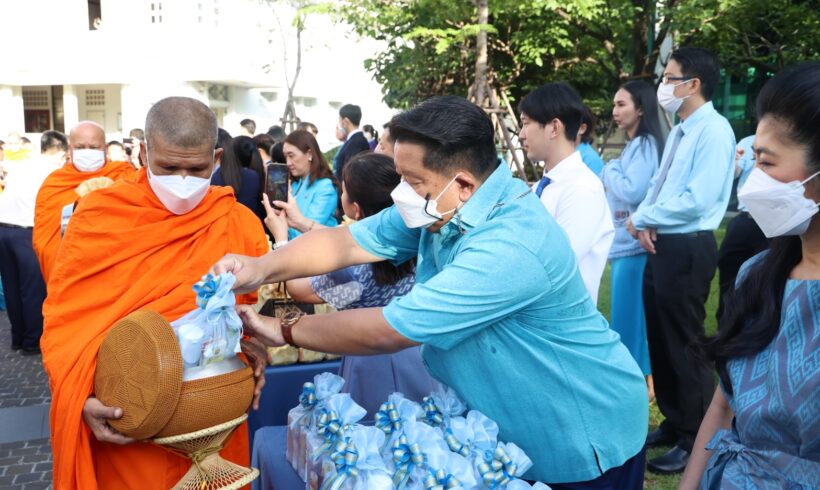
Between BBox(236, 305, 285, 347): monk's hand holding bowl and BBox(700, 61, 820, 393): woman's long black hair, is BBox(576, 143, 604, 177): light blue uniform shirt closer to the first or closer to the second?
BBox(700, 61, 820, 393): woman's long black hair

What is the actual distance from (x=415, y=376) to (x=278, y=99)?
29493mm

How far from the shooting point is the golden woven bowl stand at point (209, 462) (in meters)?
1.93

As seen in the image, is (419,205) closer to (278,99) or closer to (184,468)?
(184,468)

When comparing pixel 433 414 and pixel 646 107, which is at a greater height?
pixel 646 107

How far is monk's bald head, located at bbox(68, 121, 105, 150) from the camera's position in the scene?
529 centimetres

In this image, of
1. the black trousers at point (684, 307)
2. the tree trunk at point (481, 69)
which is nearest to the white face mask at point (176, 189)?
the black trousers at point (684, 307)

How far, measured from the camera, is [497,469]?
166 centimetres

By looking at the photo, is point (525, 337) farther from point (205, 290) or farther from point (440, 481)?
point (205, 290)

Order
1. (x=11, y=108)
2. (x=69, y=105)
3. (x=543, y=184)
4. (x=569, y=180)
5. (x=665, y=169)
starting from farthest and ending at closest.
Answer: (x=69, y=105) < (x=11, y=108) < (x=665, y=169) < (x=543, y=184) < (x=569, y=180)

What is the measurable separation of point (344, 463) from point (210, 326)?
508 mm

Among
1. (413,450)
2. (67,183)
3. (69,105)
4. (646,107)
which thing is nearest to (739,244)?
(646,107)

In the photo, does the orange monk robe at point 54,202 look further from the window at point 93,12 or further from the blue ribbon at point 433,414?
the window at point 93,12

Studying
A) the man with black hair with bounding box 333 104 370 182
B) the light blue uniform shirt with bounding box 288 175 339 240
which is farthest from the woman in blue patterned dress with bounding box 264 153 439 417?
the man with black hair with bounding box 333 104 370 182

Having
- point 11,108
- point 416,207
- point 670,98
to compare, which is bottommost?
point 11,108
